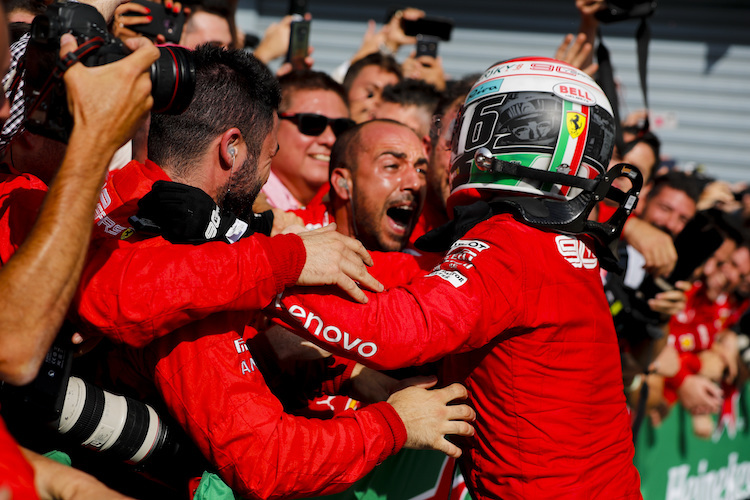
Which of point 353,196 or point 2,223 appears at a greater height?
point 2,223

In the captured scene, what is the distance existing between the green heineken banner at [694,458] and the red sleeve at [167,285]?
4.50 m

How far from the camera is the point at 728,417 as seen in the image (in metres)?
7.25

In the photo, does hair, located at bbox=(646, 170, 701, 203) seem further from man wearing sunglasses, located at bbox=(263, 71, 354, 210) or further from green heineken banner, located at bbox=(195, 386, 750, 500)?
man wearing sunglasses, located at bbox=(263, 71, 354, 210)

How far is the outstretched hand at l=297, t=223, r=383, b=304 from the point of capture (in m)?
2.22

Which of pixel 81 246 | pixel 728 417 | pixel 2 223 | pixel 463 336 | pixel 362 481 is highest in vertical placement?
pixel 81 246

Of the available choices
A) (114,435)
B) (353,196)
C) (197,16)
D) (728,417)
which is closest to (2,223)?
(114,435)

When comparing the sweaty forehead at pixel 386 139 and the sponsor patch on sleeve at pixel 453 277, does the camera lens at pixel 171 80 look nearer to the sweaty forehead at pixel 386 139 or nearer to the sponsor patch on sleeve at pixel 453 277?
the sponsor patch on sleeve at pixel 453 277

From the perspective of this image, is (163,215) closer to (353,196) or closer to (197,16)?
(353,196)

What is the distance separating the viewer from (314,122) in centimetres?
473

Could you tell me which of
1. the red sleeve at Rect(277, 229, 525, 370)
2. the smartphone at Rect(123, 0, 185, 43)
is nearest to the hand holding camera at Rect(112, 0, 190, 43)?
the smartphone at Rect(123, 0, 185, 43)

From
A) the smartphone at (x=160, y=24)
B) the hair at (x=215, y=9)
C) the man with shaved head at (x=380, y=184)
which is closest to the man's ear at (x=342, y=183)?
the man with shaved head at (x=380, y=184)

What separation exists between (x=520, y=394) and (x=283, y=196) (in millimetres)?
2709

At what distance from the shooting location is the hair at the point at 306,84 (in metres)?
4.87

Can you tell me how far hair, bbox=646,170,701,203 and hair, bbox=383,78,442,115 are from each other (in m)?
2.47
